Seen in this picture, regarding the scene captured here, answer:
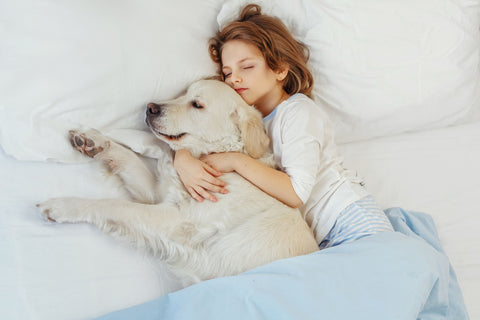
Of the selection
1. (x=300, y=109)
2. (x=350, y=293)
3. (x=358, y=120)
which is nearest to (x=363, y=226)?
(x=350, y=293)

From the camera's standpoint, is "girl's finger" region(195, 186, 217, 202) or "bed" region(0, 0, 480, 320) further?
"girl's finger" region(195, 186, 217, 202)

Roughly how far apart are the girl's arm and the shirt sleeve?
34 mm

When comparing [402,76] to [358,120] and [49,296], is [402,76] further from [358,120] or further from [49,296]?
[49,296]

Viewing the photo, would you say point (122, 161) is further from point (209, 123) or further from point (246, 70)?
point (246, 70)

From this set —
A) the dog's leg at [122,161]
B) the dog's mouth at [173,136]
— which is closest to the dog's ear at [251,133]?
the dog's mouth at [173,136]

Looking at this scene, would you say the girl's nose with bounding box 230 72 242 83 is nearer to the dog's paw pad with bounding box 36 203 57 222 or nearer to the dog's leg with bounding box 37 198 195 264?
the dog's leg with bounding box 37 198 195 264

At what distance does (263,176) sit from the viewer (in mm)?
1773

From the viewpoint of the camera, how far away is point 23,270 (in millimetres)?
1468

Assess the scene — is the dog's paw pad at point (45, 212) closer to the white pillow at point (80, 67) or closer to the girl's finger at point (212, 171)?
the white pillow at point (80, 67)

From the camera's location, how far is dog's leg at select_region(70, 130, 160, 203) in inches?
69.2

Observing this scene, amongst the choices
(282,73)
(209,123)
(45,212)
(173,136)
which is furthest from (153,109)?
(282,73)

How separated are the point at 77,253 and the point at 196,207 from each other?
486 millimetres

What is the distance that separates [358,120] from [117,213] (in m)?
1.49

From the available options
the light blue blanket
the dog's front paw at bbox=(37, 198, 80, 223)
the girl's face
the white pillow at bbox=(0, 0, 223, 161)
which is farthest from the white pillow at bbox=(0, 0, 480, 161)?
the light blue blanket
